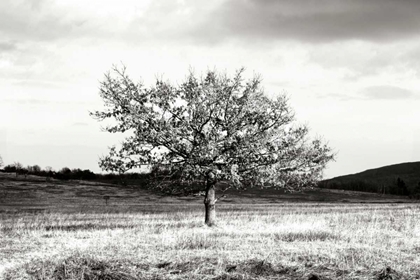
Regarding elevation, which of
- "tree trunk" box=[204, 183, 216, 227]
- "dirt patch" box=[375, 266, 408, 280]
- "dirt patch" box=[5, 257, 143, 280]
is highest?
"tree trunk" box=[204, 183, 216, 227]

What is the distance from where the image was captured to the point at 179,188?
2403 centimetres

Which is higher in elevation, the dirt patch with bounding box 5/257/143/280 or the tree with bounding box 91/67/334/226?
the tree with bounding box 91/67/334/226

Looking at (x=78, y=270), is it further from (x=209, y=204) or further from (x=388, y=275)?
(x=209, y=204)

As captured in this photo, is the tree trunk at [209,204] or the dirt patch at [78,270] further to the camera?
the tree trunk at [209,204]

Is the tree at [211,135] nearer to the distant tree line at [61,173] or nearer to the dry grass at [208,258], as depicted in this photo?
the dry grass at [208,258]

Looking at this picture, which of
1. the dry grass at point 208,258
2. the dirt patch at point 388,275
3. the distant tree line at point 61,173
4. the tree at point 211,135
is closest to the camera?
the dirt patch at point 388,275

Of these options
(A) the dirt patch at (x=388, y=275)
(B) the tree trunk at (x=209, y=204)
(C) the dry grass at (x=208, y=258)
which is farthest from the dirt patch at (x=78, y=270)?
(B) the tree trunk at (x=209, y=204)

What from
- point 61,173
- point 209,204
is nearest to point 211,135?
point 209,204

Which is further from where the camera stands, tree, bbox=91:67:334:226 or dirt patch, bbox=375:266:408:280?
tree, bbox=91:67:334:226

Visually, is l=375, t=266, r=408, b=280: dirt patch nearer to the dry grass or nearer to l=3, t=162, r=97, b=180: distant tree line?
the dry grass

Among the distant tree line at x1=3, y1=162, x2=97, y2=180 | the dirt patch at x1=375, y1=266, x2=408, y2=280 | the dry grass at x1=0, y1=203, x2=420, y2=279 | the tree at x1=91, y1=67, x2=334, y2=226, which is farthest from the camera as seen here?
the distant tree line at x1=3, y1=162, x2=97, y2=180

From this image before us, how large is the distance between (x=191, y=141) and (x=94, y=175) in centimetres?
13486

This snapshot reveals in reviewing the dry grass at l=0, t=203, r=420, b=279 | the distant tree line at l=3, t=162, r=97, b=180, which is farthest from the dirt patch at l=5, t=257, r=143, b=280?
the distant tree line at l=3, t=162, r=97, b=180

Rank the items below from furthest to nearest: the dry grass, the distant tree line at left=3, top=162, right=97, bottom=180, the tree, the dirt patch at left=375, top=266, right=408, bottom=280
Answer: the distant tree line at left=3, top=162, right=97, bottom=180, the tree, the dry grass, the dirt patch at left=375, top=266, right=408, bottom=280
